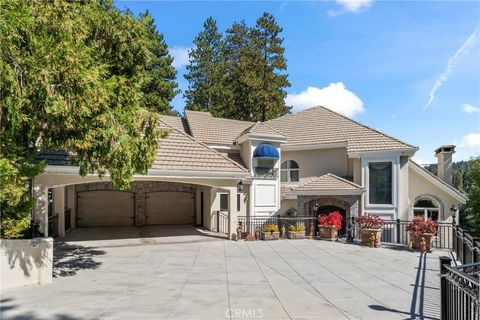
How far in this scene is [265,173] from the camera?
70.7 feet

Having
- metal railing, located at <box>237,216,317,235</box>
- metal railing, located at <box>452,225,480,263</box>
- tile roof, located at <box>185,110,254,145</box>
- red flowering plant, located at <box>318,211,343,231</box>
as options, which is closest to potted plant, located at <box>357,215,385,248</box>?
red flowering plant, located at <box>318,211,343,231</box>

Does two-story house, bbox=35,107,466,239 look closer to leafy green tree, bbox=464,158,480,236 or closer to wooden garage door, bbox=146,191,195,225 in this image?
wooden garage door, bbox=146,191,195,225

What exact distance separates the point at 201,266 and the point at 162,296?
10.7 ft

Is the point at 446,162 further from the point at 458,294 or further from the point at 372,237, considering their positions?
the point at 458,294

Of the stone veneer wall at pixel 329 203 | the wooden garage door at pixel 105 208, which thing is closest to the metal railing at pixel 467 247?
the stone veneer wall at pixel 329 203

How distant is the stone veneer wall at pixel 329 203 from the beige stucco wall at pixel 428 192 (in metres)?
3.36

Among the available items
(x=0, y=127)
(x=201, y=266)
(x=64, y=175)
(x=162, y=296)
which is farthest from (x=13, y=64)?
(x=201, y=266)

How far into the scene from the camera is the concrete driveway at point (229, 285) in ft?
21.4

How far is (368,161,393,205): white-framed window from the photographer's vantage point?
60.5 ft

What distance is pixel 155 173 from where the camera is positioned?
13.8 metres

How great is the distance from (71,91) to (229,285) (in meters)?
5.89

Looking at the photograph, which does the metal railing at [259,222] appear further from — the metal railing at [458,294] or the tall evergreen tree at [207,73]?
the tall evergreen tree at [207,73]

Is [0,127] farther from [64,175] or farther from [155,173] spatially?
[155,173]

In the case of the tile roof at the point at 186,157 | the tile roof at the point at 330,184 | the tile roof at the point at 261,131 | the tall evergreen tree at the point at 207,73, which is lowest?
the tile roof at the point at 330,184
